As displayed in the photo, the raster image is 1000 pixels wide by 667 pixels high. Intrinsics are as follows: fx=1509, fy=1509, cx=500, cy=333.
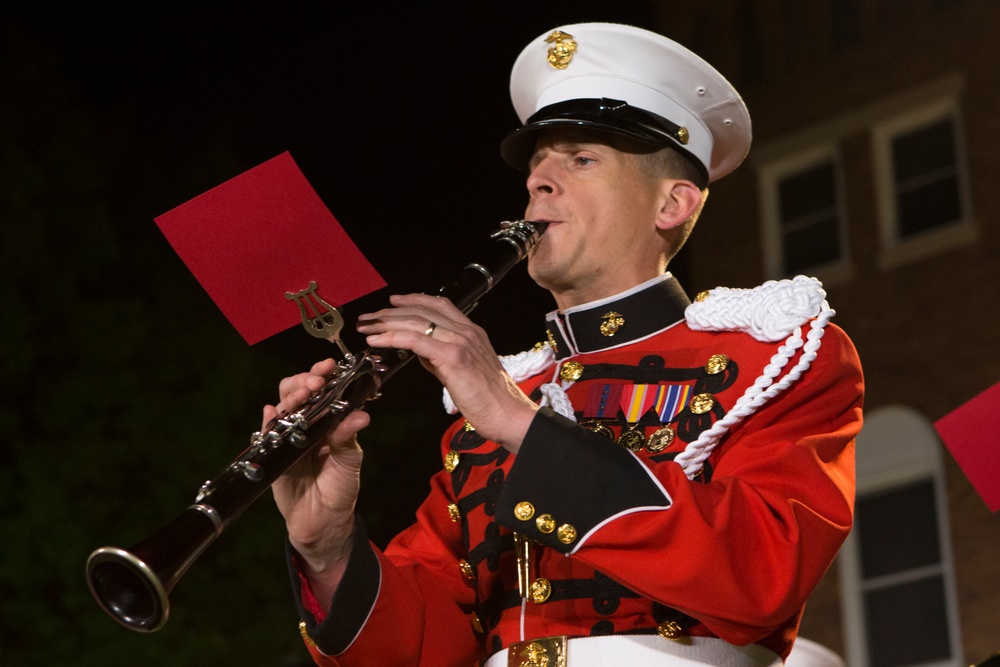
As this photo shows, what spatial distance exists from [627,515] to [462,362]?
0.41m

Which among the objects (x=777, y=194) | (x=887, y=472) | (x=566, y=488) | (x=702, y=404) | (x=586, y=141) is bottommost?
(x=887, y=472)

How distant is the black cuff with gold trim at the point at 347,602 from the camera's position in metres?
3.15

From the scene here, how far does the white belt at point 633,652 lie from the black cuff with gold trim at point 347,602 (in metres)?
0.39

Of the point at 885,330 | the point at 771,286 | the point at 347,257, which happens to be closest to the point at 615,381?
the point at 771,286

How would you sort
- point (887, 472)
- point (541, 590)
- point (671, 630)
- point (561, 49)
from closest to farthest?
point (671, 630) → point (541, 590) → point (561, 49) → point (887, 472)

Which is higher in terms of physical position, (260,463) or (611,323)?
(260,463)

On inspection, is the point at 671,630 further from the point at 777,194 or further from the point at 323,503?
the point at 777,194

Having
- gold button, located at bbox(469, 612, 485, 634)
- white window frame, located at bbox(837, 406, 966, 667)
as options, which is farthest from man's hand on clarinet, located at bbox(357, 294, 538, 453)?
white window frame, located at bbox(837, 406, 966, 667)

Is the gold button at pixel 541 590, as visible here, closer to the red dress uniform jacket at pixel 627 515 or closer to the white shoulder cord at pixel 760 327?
the red dress uniform jacket at pixel 627 515

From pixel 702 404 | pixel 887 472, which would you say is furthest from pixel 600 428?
pixel 887 472

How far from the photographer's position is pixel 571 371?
11.0ft

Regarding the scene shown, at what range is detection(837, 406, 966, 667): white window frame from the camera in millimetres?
11156

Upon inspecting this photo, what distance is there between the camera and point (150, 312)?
972 cm

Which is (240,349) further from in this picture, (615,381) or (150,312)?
(615,381)
